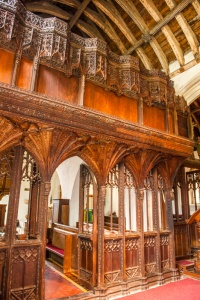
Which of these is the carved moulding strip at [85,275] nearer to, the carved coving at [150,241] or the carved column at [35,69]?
the carved coving at [150,241]

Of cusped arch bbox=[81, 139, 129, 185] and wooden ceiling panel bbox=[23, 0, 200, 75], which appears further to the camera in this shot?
wooden ceiling panel bbox=[23, 0, 200, 75]

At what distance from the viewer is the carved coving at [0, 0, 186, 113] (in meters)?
3.18

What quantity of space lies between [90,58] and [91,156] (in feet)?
5.47

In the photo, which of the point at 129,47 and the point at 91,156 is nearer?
the point at 91,156

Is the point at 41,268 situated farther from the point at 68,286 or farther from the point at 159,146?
the point at 159,146

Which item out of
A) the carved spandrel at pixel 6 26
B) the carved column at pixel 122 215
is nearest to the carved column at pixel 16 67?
the carved spandrel at pixel 6 26

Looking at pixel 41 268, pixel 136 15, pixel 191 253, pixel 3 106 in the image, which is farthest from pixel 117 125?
pixel 191 253

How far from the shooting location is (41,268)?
3.31 m

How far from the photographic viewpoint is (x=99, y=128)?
142 inches

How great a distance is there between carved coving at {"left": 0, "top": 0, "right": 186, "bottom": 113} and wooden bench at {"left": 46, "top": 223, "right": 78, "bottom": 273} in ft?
10.8

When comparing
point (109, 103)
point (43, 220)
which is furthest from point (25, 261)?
point (109, 103)

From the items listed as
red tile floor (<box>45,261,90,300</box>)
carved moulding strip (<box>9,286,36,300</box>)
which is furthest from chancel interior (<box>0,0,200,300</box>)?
red tile floor (<box>45,261,90,300</box>)

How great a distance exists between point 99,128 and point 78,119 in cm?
39

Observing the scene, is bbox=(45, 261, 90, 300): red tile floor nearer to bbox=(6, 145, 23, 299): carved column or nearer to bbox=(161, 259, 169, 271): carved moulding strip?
bbox=(6, 145, 23, 299): carved column
